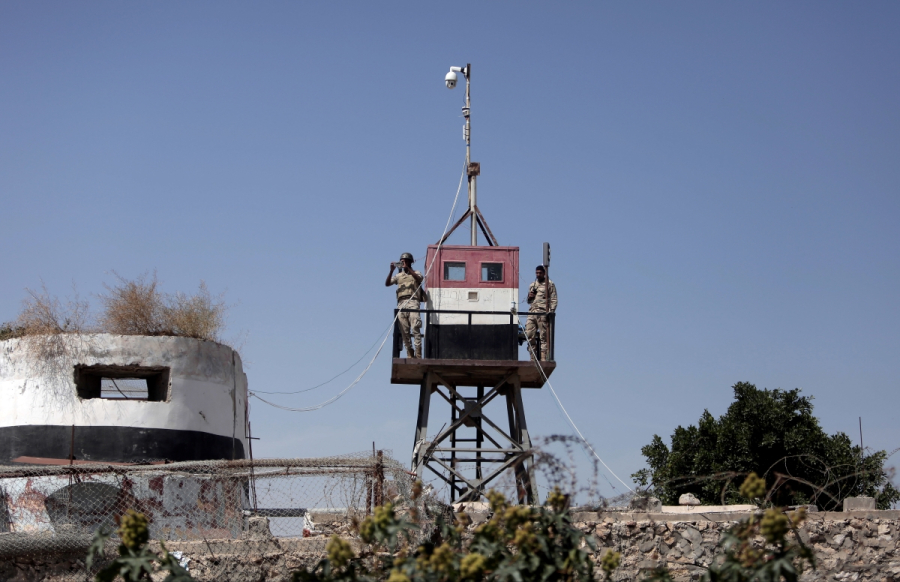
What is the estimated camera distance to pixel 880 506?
76.3 ft

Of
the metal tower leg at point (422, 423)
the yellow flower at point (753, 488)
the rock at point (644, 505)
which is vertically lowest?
the rock at point (644, 505)

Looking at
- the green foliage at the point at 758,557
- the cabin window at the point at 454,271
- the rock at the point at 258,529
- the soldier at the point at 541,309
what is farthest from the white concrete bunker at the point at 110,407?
the green foliage at the point at 758,557

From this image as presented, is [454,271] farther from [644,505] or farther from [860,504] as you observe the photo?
[860,504]

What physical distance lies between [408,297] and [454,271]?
3.18 ft

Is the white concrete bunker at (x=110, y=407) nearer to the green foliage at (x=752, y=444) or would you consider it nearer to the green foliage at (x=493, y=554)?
the green foliage at (x=493, y=554)

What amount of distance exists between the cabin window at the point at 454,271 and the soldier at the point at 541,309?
4.16 feet

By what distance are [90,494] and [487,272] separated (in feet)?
25.0

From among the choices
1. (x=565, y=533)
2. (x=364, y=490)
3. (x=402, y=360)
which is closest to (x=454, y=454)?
(x=402, y=360)

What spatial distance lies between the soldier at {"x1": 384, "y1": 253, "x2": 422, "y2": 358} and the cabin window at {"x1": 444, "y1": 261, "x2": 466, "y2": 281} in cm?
49

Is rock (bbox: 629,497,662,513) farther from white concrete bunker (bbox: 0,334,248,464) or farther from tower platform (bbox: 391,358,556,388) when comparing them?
white concrete bunker (bbox: 0,334,248,464)

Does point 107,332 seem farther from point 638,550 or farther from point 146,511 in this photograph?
point 638,550

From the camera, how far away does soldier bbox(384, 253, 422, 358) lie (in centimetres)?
1631

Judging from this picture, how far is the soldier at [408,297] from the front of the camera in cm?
1631

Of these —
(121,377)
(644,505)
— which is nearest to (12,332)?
(121,377)
